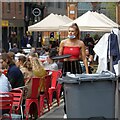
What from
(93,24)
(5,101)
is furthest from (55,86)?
(93,24)

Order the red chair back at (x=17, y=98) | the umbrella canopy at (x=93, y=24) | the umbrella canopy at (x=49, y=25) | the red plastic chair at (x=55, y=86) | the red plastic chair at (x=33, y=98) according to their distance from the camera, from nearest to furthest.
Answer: the red chair back at (x=17, y=98)
the red plastic chair at (x=33, y=98)
the red plastic chair at (x=55, y=86)
the umbrella canopy at (x=93, y=24)
the umbrella canopy at (x=49, y=25)

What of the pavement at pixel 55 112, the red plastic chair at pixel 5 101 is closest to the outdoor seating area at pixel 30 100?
the red plastic chair at pixel 5 101

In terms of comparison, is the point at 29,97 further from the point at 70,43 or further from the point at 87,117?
the point at 87,117

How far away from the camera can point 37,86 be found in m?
8.98

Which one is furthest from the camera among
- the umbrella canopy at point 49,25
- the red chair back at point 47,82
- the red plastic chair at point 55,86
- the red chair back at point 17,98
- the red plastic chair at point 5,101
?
the umbrella canopy at point 49,25

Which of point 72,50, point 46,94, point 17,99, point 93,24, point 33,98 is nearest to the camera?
point 17,99

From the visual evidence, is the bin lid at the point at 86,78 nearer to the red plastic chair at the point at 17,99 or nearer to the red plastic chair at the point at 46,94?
the red plastic chair at the point at 17,99

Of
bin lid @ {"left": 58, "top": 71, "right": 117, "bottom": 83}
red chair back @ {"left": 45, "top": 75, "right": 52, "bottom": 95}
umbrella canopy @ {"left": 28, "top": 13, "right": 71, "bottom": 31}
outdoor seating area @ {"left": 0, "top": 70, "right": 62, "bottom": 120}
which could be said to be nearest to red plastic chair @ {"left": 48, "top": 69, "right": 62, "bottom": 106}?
outdoor seating area @ {"left": 0, "top": 70, "right": 62, "bottom": 120}

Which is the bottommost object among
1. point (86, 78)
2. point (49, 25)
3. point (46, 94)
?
point (46, 94)

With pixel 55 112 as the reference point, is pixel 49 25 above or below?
above

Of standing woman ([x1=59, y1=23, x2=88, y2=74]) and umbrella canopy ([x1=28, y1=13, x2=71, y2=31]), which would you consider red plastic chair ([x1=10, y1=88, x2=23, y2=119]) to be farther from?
umbrella canopy ([x1=28, y1=13, x2=71, y2=31])

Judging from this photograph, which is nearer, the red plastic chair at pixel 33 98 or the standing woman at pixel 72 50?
the standing woman at pixel 72 50

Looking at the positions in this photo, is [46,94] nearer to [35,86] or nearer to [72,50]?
[35,86]

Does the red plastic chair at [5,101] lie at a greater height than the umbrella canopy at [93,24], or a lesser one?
lesser
